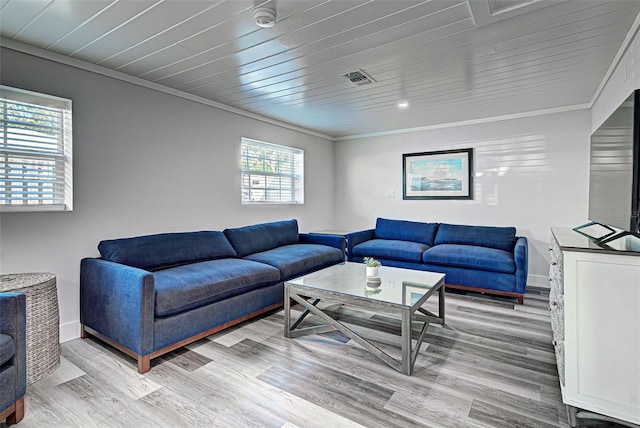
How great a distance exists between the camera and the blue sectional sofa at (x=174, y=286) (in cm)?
215

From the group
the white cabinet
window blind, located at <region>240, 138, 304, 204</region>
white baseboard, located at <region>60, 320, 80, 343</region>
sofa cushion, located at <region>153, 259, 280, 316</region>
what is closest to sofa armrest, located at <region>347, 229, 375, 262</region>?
window blind, located at <region>240, 138, 304, 204</region>

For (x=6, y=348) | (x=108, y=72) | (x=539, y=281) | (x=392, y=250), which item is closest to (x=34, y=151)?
(x=108, y=72)

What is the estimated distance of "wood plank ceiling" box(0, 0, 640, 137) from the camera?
187cm

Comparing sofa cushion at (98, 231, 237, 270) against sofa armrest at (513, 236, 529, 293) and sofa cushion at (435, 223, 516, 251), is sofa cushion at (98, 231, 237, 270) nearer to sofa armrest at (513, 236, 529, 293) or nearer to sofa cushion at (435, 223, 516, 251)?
sofa cushion at (435, 223, 516, 251)

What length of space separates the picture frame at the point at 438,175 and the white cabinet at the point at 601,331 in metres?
3.03

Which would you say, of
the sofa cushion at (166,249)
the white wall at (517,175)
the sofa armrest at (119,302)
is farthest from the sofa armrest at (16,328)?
the white wall at (517,175)

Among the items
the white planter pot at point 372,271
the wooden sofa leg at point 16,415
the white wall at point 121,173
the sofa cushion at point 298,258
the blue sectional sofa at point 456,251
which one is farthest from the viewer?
the blue sectional sofa at point 456,251

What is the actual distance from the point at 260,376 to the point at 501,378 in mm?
1530

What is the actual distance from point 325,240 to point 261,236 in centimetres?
87

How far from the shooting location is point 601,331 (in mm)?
1572

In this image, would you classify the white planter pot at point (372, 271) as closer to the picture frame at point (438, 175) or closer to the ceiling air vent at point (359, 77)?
the ceiling air vent at point (359, 77)

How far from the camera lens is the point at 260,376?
2.06 m

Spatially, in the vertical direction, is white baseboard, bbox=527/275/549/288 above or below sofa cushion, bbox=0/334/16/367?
below

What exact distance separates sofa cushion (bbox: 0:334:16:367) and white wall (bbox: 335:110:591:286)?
15.1ft
